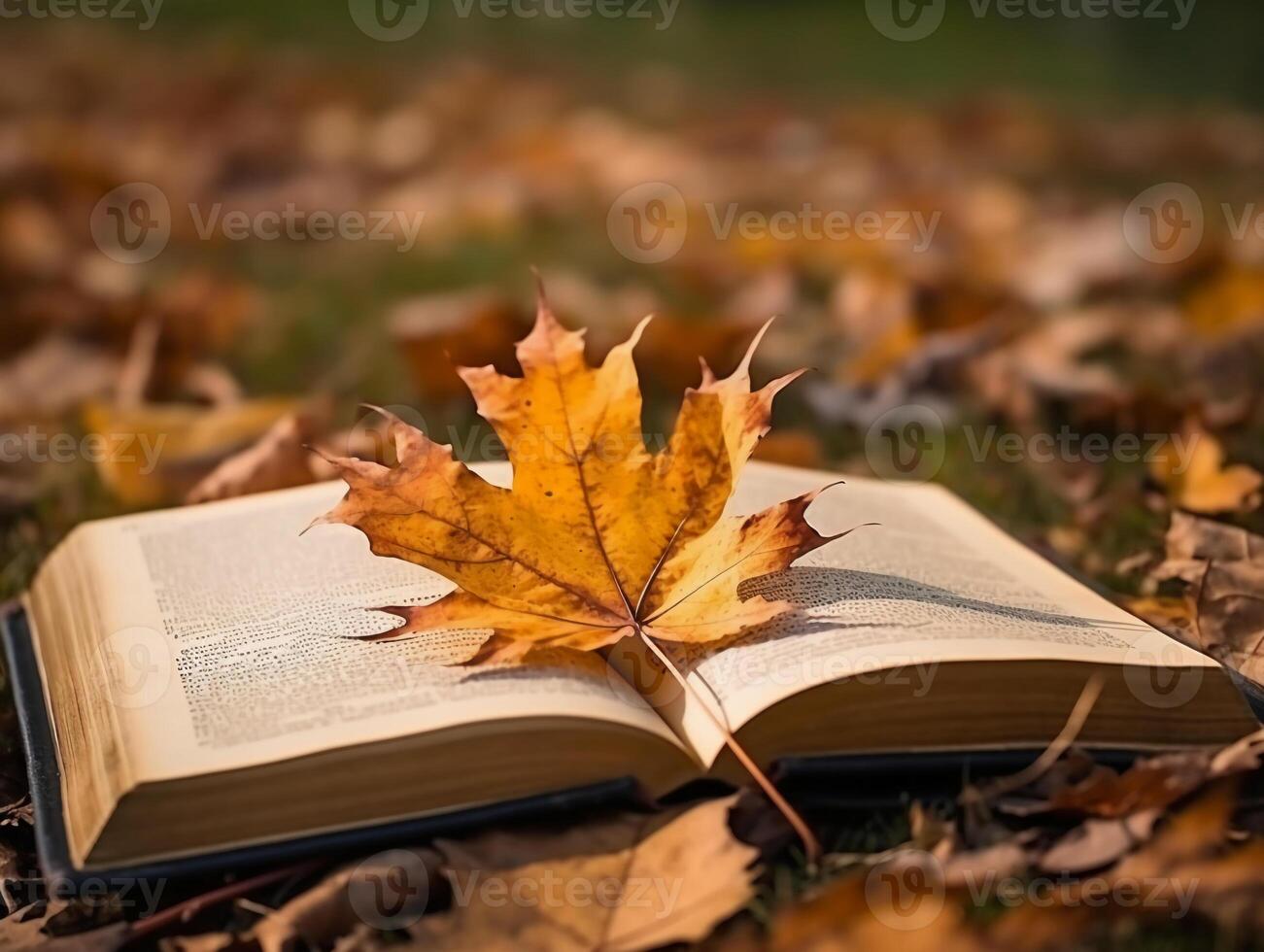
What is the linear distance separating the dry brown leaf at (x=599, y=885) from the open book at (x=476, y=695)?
0.03 metres

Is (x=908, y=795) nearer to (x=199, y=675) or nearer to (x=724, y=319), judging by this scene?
(x=199, y=675)

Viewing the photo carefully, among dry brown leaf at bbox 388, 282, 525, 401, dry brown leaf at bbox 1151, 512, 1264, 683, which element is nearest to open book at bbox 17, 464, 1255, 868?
dry brown leaf at bbox 1151, 512, 1264, 683

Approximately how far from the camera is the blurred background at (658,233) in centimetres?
173

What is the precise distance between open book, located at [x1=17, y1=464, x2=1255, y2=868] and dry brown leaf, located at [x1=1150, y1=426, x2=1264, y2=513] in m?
0.38

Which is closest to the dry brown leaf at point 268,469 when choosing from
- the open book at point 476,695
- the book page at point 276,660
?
the book page at point 276,660

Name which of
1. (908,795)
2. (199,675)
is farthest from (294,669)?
(908,795)

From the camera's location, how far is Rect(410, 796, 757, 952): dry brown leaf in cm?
79

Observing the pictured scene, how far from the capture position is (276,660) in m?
0.94

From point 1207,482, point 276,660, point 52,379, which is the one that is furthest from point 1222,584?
point 52,379

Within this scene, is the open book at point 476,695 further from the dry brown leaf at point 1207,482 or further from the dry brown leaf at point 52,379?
the dry brown leaf at point 52,379

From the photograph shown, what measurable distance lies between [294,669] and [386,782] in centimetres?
12

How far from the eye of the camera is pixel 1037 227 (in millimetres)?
3082

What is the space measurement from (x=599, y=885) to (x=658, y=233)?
7.76 feet

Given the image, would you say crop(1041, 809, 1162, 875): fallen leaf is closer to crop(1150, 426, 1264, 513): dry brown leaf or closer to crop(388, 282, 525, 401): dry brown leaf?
crop(1150, 426, 1264, 513): dry brown leaf
